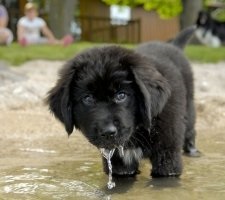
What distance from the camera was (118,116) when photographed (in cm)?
421

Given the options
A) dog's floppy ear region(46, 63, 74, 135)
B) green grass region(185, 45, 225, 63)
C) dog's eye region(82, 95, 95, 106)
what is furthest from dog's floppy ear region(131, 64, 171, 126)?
green grass region(185, 45, 225, 63)

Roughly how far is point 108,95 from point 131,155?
0.80m

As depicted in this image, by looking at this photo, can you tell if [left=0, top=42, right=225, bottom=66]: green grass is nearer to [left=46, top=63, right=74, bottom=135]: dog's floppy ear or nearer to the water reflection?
the water reflection

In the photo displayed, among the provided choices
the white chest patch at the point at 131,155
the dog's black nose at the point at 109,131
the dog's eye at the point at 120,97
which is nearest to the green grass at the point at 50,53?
the white chest patch at the point at 131,155

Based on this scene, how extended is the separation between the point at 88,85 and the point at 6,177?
137 centimetres

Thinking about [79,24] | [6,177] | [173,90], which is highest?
[173,90]

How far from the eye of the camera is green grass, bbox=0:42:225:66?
489 inches

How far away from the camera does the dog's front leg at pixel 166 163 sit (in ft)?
15.9

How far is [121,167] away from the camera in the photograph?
16.6ft

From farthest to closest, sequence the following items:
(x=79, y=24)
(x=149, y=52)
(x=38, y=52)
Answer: (x=79, y=24) → (x=38, y=52) → (x=149, y=52)

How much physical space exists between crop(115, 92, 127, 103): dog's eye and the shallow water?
0.76 m

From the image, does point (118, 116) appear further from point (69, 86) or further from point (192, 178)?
point (192, 178)

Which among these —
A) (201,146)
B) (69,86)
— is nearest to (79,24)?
(201,146)

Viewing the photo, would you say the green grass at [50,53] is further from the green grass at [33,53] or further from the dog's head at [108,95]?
the dog's head at [108,95]
